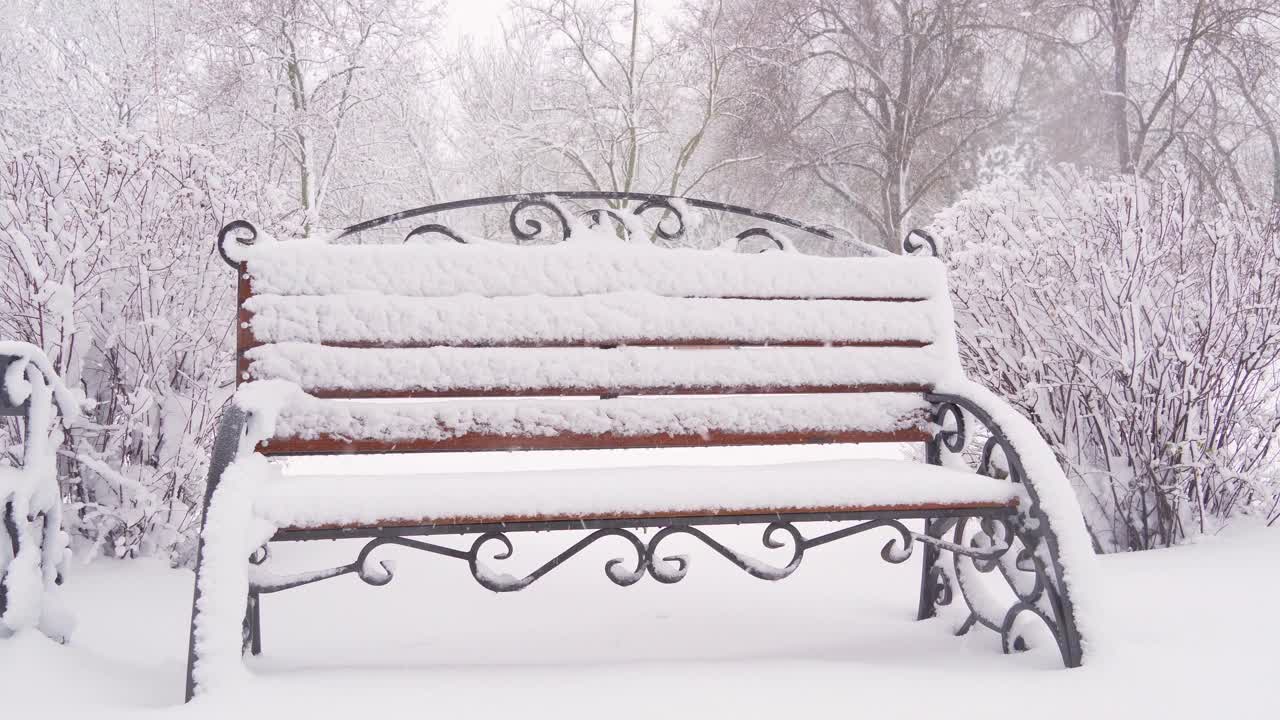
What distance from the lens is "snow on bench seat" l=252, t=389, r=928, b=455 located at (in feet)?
6.17

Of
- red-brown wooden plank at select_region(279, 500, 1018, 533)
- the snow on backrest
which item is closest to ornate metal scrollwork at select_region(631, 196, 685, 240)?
the snow on backrest

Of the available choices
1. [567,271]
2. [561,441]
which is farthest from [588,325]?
[561,441]

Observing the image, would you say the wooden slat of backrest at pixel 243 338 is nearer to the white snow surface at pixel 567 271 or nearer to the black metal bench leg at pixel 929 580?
the white snow surface at pixel 567 271

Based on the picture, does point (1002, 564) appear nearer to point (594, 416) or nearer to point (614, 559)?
point (614, 559)

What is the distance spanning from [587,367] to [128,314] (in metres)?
1.73

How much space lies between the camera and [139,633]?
206cm

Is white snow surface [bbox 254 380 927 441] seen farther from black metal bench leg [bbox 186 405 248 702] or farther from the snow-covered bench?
black metal bench leg [bbox 186 405 248 702]

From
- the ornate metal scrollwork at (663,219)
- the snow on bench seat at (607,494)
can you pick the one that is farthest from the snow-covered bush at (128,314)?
the ornate metal scrollwork at (663,219)

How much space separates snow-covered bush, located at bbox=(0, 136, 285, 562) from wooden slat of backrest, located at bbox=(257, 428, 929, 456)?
104 cm

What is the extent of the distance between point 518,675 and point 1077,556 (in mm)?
1085

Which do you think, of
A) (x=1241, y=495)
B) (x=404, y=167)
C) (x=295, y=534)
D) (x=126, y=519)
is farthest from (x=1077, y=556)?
(x=404, y=167)

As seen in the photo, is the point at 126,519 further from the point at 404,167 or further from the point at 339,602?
the point at 404,167

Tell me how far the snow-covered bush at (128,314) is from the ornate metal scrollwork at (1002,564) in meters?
2.28

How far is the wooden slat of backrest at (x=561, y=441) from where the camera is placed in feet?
6.18
